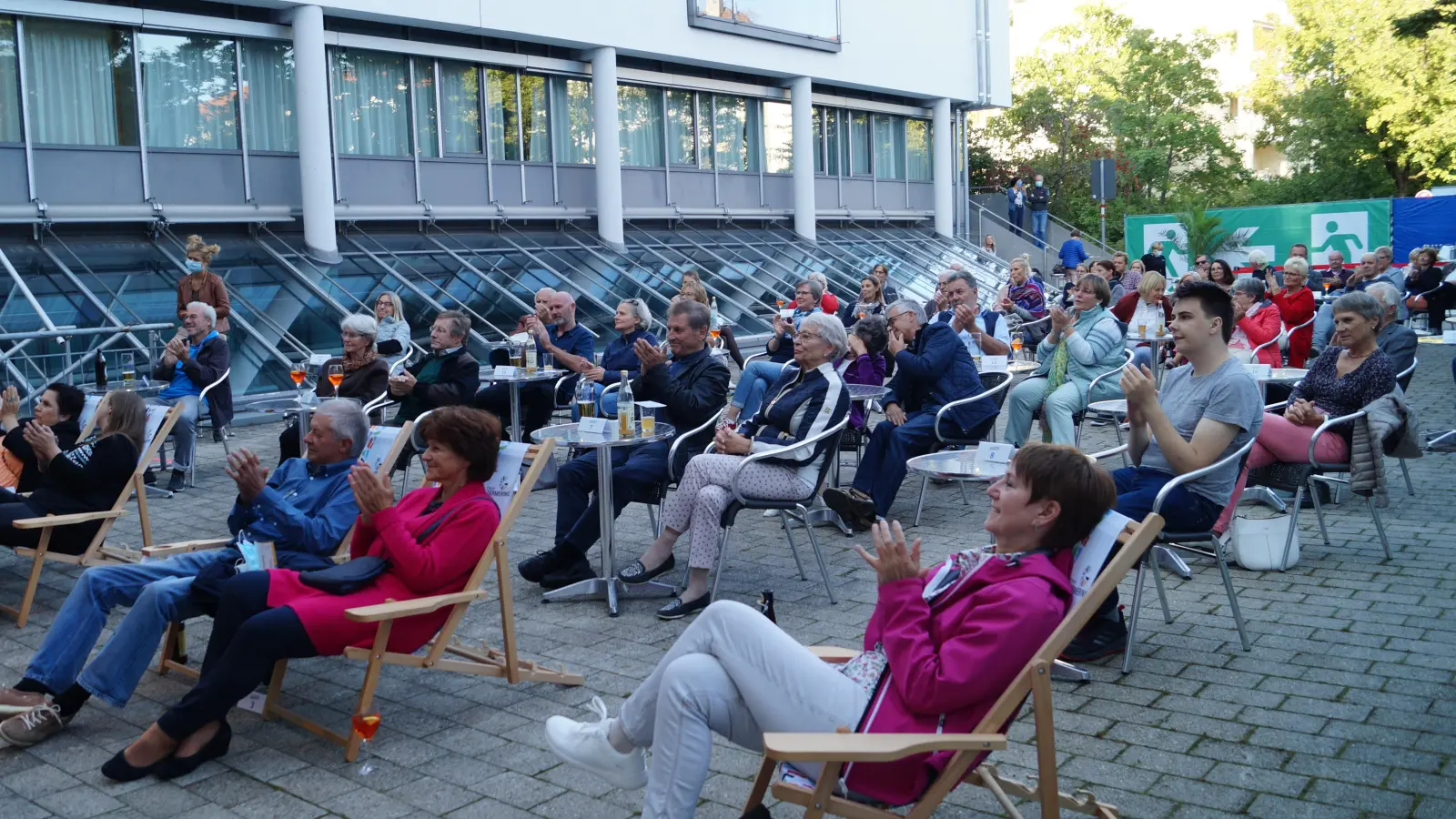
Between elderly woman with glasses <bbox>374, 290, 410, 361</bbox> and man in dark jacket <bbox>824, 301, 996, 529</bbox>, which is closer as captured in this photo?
man in dark jacket <bbox>824, 301, 996, 529</bbox>

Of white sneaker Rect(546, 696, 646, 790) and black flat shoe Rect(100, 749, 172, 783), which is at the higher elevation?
white sneaker Rect(546, 696, 646, 790)

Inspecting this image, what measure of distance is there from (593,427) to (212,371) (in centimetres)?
518

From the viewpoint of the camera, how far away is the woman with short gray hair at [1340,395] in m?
6.64

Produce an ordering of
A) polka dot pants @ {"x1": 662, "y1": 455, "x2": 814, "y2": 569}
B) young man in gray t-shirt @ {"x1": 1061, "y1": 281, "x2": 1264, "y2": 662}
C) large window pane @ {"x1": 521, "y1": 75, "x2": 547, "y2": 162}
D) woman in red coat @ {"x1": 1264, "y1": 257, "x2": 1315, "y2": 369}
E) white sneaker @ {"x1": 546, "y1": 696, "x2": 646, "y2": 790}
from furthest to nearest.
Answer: large window pane @ {"x1": 521, "y1": 75, "x2": 547, "y2": 162} < woman in red coat @ {"x1": 1264, "y1": 257, "x2": 1315, "y2": 369} < polka dot pants @ {"x1": 662, "y1": 455, "x2": 814, "y2": 569} < young man in gray t-shirt @ {"x1": 1061, "y1": 281, "x2": 1264, "y2": 662} < white sneaker @ {"x1": 546, "y1": 696, "x2": 646, "y2": 790}

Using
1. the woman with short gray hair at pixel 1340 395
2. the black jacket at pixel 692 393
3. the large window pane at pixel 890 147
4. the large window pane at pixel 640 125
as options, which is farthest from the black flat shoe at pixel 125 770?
the large window pane at pixel 890 147

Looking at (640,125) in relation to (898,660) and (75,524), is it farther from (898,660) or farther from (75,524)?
(898,660)

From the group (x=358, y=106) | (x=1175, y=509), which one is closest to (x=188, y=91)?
(x=358, y=106)

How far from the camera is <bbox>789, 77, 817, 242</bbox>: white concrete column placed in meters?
25.3

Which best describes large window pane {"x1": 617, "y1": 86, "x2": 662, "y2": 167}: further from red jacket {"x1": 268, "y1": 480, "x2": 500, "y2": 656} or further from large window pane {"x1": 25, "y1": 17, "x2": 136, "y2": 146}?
red jacket {"x1": 268, "y1": 480, "x2": 500, "y2": 656}

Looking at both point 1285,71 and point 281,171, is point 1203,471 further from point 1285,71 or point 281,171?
point 1285,71

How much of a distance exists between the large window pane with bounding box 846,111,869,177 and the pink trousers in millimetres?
21856

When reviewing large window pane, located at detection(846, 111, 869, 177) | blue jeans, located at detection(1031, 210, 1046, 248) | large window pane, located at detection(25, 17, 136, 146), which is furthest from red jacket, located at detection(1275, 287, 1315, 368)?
blue jeans, located at detection(1031, 210, 1046, 248)

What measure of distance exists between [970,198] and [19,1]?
2556 centimetres

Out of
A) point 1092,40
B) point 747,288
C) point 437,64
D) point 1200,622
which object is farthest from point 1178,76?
point 1200,622
